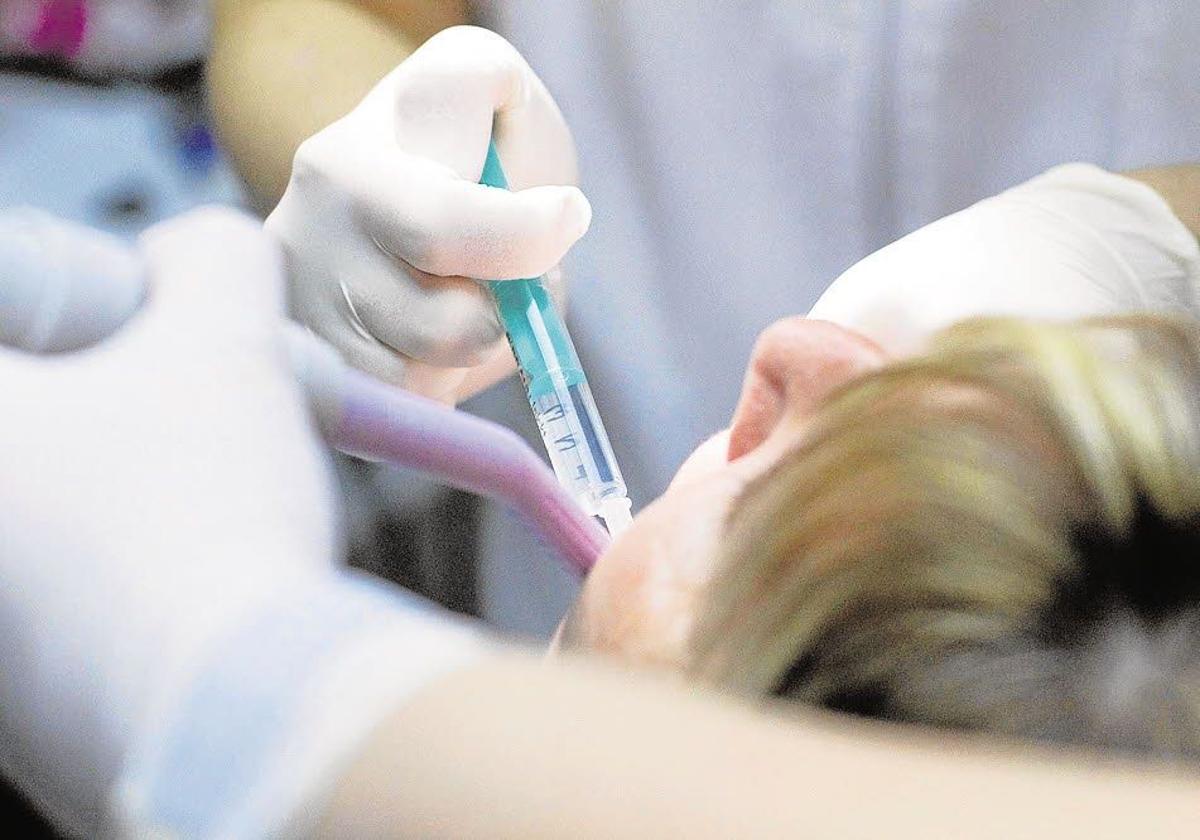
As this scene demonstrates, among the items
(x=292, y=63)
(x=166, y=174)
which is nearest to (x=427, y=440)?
(x=292, y=63)

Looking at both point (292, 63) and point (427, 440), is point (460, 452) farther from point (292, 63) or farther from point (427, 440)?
point (292, 63)

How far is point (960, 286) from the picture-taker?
63 centimetres

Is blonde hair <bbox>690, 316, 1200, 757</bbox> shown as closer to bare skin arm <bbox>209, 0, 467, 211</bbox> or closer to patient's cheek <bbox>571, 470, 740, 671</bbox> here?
patient's cheek <bbox>571, 470, 740, 671</bbox>

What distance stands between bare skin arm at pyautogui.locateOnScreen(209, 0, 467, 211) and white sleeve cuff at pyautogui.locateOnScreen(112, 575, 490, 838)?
59 cm

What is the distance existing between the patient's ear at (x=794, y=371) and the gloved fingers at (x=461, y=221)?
0.16 meters

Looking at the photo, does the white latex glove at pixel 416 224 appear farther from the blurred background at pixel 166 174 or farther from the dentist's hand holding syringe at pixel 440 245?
the blurred background at pixel 166 174

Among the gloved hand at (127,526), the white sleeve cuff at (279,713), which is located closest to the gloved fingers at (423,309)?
the gloved hand at (127,526)

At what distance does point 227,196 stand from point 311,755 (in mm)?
832

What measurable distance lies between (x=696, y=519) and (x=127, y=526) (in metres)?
0.22

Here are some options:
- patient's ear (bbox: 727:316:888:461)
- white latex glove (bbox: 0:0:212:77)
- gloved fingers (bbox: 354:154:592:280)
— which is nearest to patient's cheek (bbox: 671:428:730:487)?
patient's ear (bbox: 727:316:888:461)

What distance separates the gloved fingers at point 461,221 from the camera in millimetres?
649

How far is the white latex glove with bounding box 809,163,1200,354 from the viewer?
62 cm

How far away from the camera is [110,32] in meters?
1.04

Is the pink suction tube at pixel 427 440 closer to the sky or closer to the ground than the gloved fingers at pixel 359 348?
closer to the sky
